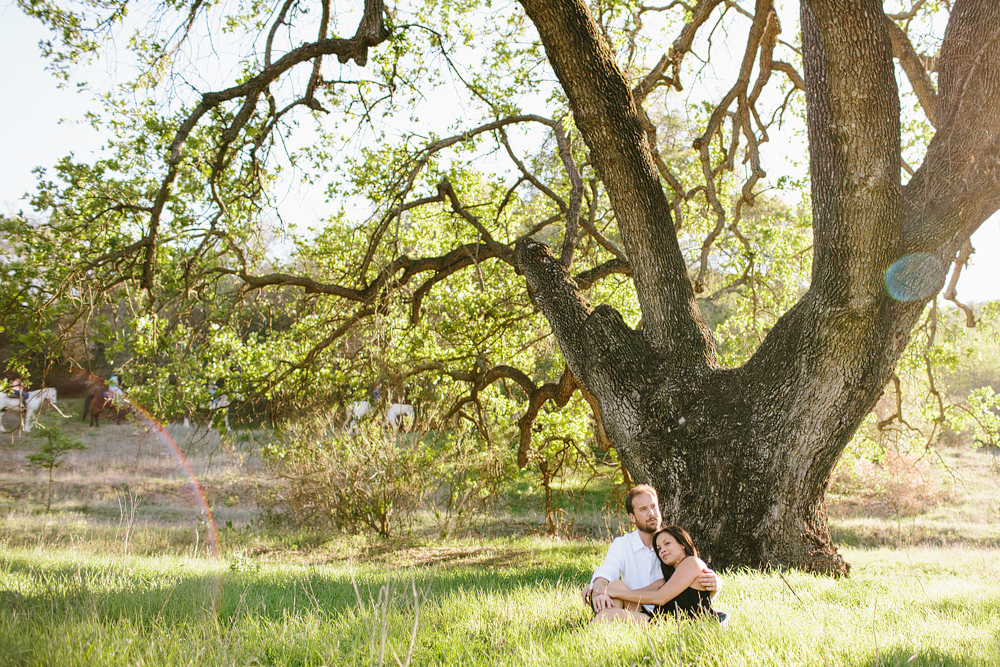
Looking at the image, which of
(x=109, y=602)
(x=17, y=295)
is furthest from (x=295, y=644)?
(x=17, y=295)

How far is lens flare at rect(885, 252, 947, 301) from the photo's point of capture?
17.6 feet

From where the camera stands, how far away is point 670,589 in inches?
154

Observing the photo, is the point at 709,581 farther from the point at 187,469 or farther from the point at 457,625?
the point at 187,469

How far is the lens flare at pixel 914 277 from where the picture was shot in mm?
5352

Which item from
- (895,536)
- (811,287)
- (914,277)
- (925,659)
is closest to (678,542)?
(925,659)

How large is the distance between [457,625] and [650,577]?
55.5 inches

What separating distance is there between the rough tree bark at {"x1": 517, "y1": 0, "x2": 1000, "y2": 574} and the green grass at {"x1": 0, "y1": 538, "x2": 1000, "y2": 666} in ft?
2.70

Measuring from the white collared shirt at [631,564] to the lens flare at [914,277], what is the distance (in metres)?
3.15

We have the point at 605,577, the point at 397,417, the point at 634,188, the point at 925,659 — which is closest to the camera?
the point at 925,659

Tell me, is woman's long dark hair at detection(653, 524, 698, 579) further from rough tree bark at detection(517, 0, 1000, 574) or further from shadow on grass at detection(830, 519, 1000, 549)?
shadow on grass at detection(830, 519, 1000, 549)

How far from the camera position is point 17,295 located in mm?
6590

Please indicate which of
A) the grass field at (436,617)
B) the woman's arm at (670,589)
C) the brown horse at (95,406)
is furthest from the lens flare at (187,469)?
the brown horse at (95,406)

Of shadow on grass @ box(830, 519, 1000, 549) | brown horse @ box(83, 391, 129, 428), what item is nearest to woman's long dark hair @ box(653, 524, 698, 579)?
shadow on grass @ box(830, 519, 1000, 549)

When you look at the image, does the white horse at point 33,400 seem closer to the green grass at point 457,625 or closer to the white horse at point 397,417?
the green grass at point 457,625
